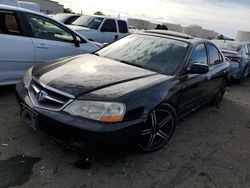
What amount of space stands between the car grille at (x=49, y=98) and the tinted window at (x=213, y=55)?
3.43 metres

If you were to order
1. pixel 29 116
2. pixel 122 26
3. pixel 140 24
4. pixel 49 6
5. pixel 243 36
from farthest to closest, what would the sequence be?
pixel 140 24 < pixel 49 6 < pixel 243 36 < pixel 122 26 < pixel 29 116

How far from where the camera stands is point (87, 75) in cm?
392

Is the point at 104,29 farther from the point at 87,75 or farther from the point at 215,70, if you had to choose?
the point at 87,75

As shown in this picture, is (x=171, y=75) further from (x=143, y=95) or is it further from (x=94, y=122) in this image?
(x=94, y=122)

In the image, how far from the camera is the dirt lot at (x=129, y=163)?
3299 mm

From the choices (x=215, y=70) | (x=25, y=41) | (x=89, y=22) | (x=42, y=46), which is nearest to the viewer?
(x=25, y=41)

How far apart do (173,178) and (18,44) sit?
3.66 metres

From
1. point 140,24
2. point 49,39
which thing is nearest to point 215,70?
point 49,39

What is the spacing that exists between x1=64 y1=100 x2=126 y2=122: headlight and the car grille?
0.11m

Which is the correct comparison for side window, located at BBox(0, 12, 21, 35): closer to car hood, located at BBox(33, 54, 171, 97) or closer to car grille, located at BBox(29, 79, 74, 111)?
car hood, located at BBox(33, 54, 171, 97)

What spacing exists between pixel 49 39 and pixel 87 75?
8.38 feet

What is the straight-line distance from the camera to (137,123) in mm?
3477

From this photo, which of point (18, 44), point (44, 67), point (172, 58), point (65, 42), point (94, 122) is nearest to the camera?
point (94, 122)

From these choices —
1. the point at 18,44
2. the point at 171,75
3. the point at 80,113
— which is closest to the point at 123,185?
Result: the point at 80,113
